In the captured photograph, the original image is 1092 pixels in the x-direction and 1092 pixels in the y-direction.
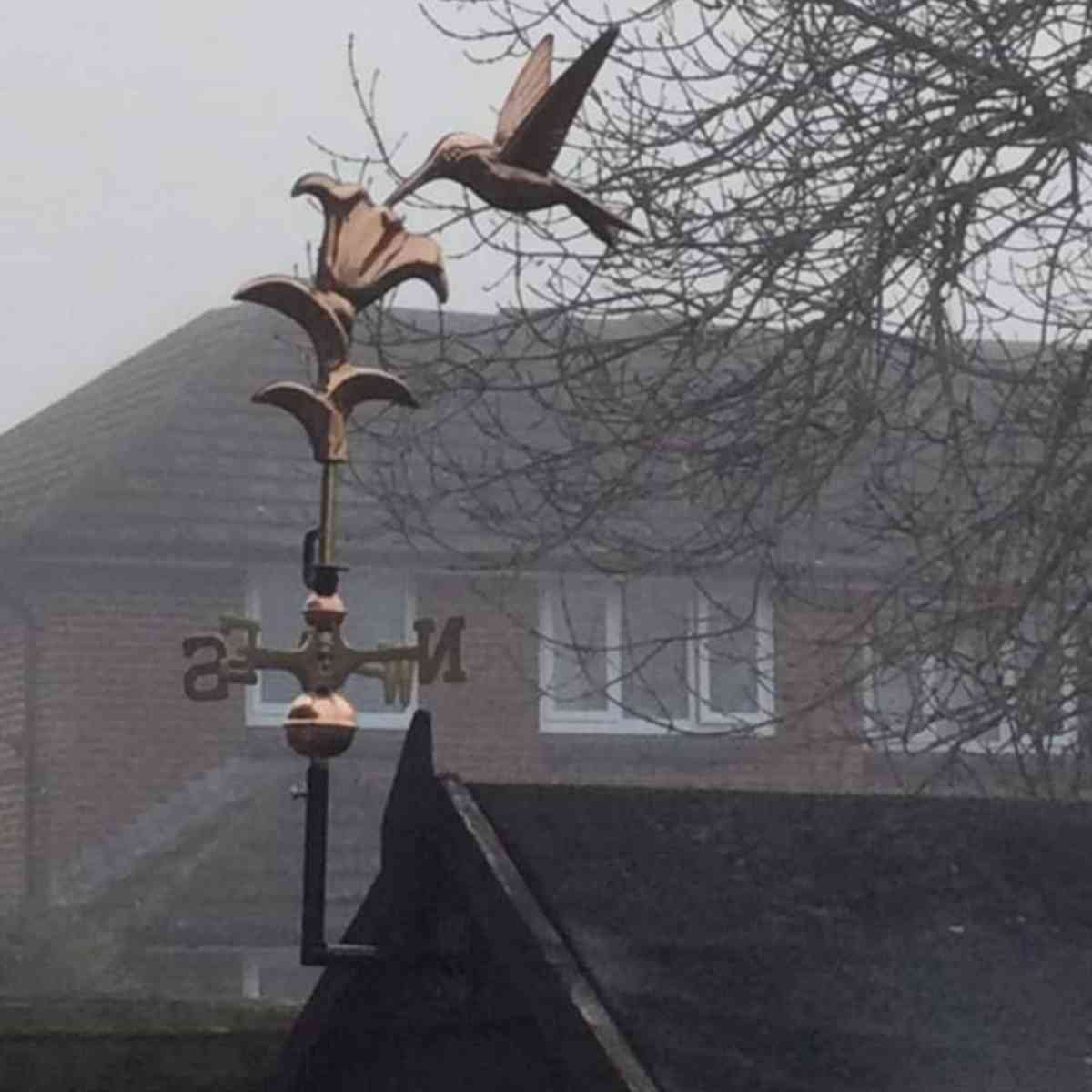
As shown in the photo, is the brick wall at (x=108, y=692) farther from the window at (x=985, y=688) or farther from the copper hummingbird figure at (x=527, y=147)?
the copper hummingbird figure at (x=527, y=147)

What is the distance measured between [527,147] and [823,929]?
1036 millimetres

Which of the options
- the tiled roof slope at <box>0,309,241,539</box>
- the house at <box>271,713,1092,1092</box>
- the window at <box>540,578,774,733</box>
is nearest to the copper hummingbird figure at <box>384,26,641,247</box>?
the house at <box>271,713,1092,1092</box>

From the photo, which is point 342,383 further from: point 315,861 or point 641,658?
point 641,658

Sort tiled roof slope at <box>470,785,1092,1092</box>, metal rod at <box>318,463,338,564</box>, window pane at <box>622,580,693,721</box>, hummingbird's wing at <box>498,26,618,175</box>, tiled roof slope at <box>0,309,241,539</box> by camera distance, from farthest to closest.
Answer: tiled roof slope at <box>0,309,241,539</box> < window pane at <box>622,580,693,721</box> < hummingbird's wing at <box>498,26,618,175</box> < metal rod at <box>318,463,338,564</box> < tiled roof slope at <box>470,785,1092,1092</box>

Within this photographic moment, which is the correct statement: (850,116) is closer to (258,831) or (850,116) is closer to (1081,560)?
(1081,560)

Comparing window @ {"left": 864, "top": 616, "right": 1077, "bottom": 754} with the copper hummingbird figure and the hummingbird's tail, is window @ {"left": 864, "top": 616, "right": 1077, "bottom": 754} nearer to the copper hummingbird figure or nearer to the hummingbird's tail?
the hummingbird's tail

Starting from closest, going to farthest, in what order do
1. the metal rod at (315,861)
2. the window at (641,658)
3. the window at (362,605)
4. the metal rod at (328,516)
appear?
the metal rod at (315,861), the metal rod at (328,516), the window at (641,658), the window at (362,605)

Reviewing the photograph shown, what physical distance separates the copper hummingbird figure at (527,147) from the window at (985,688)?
16.9ft

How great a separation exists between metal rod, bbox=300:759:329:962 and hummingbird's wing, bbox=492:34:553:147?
83cm

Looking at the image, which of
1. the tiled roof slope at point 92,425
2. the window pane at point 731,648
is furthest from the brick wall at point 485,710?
the tiled roof slope at point 92,425

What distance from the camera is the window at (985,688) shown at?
8875 millimetres

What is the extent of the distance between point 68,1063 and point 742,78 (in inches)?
195

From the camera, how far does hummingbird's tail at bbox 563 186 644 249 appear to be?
3.79 metres

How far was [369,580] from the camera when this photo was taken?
61.9 ft
